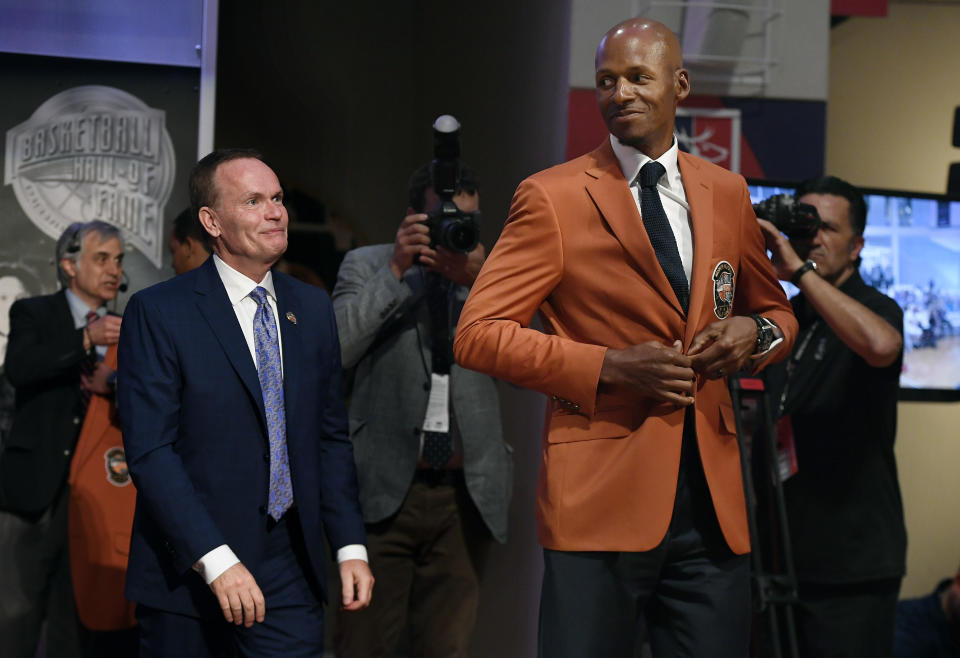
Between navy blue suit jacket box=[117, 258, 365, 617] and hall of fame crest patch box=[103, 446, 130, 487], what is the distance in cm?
117

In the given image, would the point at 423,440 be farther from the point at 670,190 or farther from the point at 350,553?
the point at 670,190

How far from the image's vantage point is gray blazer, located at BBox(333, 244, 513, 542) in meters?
2.73

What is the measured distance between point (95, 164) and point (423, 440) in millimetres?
1562

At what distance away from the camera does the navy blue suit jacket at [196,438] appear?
6.28ft

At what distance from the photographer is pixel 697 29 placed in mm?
3434

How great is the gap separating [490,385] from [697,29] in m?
1.47

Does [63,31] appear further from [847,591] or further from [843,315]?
[847,591]

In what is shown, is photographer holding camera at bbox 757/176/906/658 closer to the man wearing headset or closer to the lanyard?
the lanyard

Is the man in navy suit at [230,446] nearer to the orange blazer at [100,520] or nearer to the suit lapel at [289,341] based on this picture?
the suit lapel at [289,341]

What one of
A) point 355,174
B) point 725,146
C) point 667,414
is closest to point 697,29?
point 725,146

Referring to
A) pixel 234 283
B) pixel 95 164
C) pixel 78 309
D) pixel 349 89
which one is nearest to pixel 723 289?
pixel 234 283

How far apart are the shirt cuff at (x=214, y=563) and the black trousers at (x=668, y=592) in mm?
587

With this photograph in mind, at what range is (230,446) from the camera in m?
1.99

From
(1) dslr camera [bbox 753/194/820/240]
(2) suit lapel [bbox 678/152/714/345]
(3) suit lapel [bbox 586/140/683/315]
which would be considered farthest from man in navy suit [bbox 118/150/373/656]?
(1) dslr camera [bbox 753/194/820/240]
